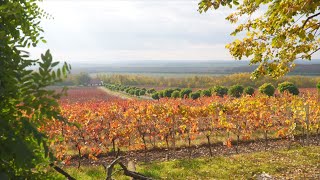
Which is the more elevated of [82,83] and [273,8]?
[273,8]

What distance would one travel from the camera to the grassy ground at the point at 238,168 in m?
11.2

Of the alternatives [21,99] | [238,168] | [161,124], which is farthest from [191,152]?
[21,99]

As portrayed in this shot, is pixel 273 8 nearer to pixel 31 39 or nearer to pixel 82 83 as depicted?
pixel 31 39

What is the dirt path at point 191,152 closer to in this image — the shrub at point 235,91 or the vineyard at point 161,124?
the vineyard at point 161,124

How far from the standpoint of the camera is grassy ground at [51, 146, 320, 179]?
11.2m

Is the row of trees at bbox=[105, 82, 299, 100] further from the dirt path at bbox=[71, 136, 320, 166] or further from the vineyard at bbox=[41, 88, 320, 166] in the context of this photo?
the vineyard at bbox=[41, 88, 320, 166]

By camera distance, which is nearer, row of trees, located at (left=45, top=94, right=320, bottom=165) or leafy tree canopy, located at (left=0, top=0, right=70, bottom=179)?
leafy tree canopy, located at (left=0, top=0, right=70, bottom=179)

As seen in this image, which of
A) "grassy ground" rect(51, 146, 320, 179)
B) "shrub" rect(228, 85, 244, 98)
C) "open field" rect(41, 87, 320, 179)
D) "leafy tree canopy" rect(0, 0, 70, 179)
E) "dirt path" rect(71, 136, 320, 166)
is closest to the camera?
"leafy tree canopy" rect(0, 0, 70, 179)

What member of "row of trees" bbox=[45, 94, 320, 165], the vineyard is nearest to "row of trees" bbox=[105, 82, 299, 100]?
the vineyard

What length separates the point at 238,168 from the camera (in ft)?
39.5

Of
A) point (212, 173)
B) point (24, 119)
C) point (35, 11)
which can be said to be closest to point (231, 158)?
point (212, 173)

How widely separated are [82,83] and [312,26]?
11861cm

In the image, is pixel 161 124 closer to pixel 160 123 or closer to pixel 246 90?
pixel 160 123

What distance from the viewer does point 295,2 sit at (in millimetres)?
7719
